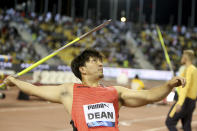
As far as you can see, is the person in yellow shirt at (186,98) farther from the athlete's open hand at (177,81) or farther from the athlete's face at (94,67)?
the athlete's open hand at (177,81)

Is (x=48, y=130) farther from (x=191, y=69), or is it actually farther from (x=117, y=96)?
(x=117, y=96)

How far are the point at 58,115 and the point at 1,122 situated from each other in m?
2.38

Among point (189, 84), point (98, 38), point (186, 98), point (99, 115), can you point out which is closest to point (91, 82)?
point (99, 115)

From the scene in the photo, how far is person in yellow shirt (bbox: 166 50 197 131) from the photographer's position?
5802 millimetres

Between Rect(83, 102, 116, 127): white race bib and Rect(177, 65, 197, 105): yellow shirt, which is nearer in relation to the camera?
Rect(83, 102, 116, 127): white race bib

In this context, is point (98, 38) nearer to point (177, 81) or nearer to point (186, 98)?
point (186, 98)

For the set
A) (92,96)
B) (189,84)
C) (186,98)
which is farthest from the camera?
(186,98)

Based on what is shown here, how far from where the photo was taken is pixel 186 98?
621 centimetres

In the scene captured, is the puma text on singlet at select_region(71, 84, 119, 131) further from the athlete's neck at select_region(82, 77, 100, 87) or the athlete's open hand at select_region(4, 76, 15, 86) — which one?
the athlete's open hand at select_region(4, 76, 15, 86)

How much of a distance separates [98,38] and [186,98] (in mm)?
30816

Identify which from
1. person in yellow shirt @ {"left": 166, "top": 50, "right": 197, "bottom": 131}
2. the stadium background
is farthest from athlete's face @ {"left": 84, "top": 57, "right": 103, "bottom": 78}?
the stadium background

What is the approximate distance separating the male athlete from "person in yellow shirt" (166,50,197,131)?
8.75 ft

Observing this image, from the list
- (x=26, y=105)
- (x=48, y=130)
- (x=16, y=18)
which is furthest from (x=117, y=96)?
(x=16, y=18)

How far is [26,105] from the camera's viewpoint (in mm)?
13219
